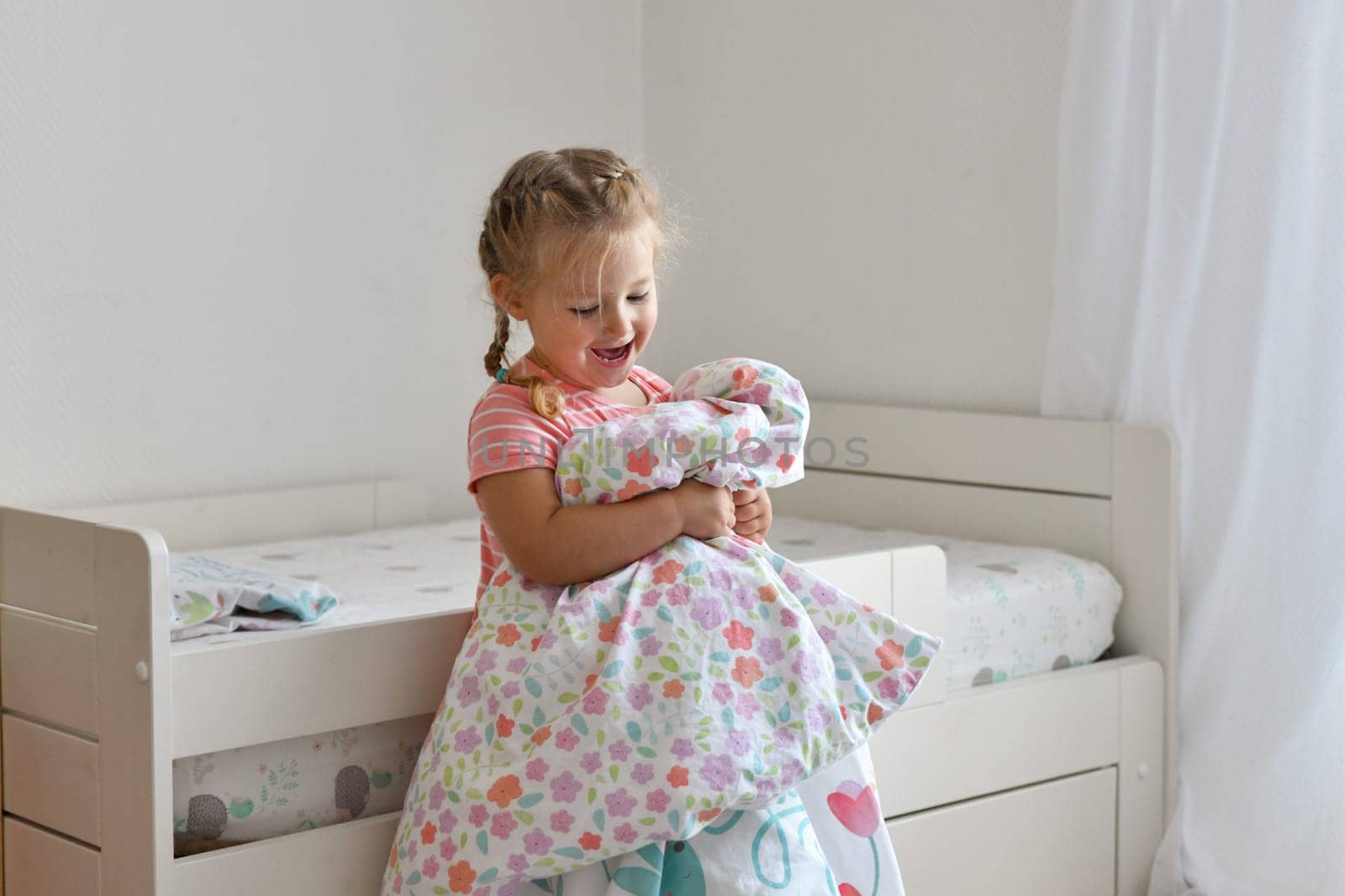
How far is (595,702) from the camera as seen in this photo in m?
1.34

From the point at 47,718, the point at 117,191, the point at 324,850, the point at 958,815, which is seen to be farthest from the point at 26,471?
the point at 958,815

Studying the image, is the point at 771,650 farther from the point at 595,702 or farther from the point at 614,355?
the point at 614,355

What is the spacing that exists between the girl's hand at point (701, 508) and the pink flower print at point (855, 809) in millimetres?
264

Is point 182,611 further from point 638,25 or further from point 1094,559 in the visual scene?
point 638,25

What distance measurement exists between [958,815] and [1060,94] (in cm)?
108

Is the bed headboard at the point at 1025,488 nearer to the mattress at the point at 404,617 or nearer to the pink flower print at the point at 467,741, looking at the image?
the mattress at the point at 404,617

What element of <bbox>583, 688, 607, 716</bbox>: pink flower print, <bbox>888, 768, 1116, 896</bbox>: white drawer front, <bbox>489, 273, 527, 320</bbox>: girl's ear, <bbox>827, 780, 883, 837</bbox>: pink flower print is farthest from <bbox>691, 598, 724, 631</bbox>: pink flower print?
<bbox>888, 768, 1116, 896</bbox>: white drawer front

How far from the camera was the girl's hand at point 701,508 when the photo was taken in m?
1.44

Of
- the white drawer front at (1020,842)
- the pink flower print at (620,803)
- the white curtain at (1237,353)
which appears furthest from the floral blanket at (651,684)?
the white curtain at (1237,353)

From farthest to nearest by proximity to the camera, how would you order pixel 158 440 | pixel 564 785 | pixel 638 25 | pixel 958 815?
pixel 638 25 → pixel 158 440 → pixel 958 815 → pixel 564 785

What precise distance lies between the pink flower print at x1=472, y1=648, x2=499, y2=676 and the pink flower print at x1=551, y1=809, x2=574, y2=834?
0.52 ft

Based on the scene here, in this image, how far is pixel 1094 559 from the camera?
7.48ft

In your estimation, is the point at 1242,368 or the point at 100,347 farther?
the point at 100,347

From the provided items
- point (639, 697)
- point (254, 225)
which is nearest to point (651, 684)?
point (639, 697)
